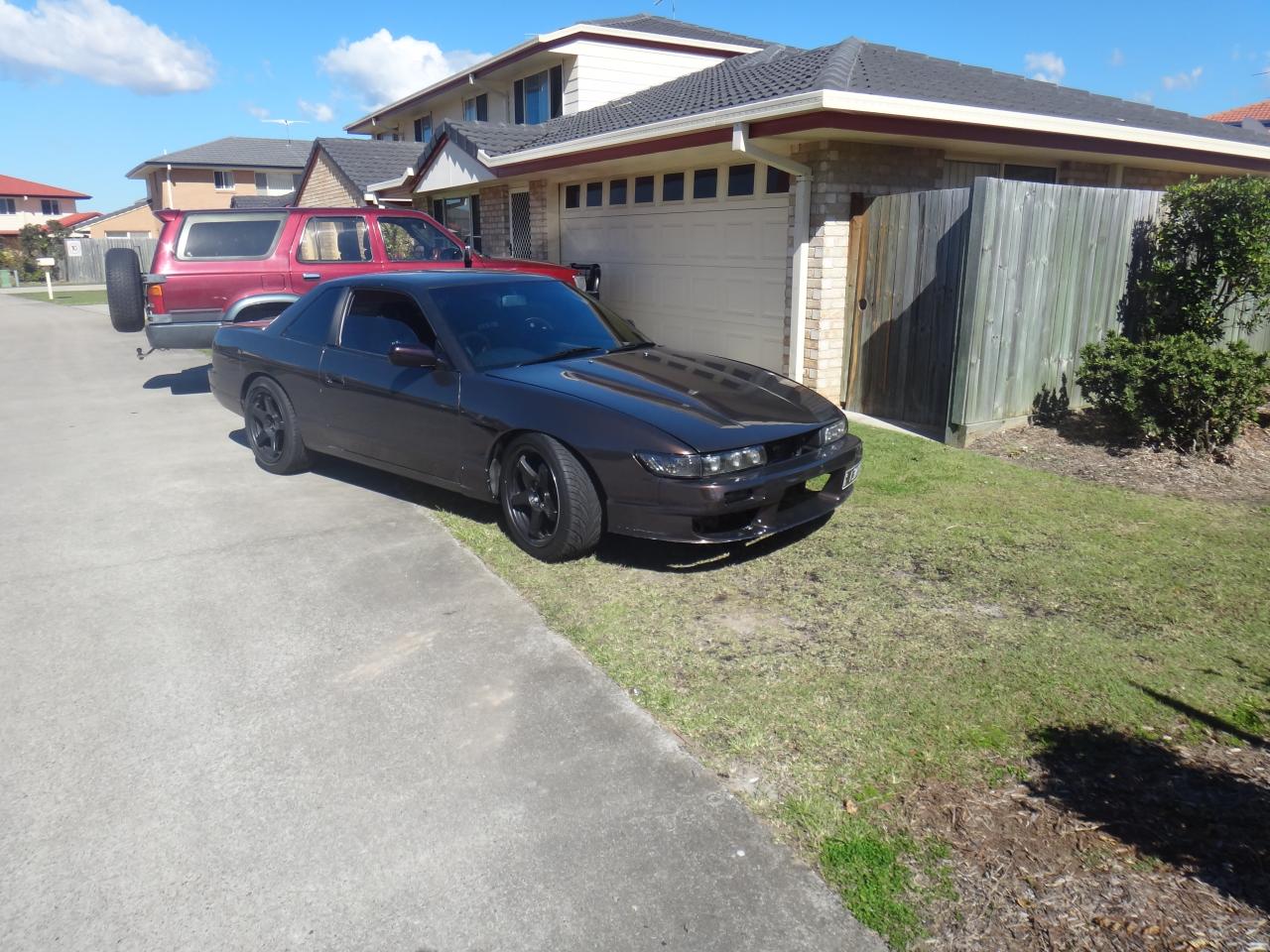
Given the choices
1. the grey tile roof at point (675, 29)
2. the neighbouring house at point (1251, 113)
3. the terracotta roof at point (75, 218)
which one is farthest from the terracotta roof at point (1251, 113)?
the terracotta roof at point (75, 218)

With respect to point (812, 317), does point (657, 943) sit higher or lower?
lower

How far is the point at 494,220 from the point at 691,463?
13.3 metres

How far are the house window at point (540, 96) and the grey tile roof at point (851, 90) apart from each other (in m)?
3.57

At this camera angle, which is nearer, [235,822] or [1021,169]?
[235,822]

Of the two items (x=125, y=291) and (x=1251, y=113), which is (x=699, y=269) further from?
(x=1251, y=113)

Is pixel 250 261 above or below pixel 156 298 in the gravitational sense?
above

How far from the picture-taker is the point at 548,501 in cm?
522

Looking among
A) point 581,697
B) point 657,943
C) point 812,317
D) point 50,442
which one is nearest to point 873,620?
point 581,697

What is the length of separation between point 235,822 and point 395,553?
257 cm

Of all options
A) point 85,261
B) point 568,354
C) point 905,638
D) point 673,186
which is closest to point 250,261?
point 673,186

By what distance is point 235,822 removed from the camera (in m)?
3.10

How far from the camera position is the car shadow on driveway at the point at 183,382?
11.7 m

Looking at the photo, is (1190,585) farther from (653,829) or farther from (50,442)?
(50,442)

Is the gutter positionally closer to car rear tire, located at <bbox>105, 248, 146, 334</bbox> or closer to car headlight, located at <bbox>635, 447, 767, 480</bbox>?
car headlight, located at <bbox>635, 447, 767, 480</bbox>
